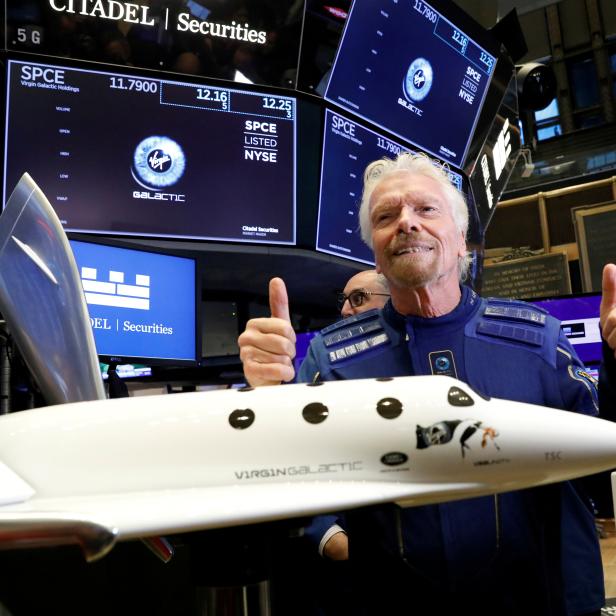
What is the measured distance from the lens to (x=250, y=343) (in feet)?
4.23

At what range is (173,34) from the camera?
288 cm

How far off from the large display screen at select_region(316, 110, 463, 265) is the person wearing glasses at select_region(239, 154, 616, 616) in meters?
1.45

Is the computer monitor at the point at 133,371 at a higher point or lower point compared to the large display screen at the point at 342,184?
lower

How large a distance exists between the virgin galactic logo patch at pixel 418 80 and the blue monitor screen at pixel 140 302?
160 centimetres

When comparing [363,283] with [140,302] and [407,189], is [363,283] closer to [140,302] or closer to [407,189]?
[140,302]

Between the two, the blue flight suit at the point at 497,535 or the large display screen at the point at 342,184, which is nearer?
the blue flight suit at the point at 497,535

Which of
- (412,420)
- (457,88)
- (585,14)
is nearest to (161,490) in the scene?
(412,420)

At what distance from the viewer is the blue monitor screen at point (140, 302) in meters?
2.18

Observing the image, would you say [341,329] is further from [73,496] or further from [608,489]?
[73,496]

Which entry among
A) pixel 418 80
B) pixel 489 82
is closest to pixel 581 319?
pixel 418 80

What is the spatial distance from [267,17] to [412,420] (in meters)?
2.52

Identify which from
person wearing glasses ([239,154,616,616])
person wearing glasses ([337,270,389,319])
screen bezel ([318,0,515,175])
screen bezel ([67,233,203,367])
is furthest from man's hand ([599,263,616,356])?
screen bezel ([318,0,515,175])

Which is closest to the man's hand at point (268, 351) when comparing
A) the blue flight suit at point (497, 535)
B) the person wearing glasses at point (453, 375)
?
the person wearing glasses at point (453, 375)

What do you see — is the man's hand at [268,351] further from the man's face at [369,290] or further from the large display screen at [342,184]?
the large display screen at [342,184]
